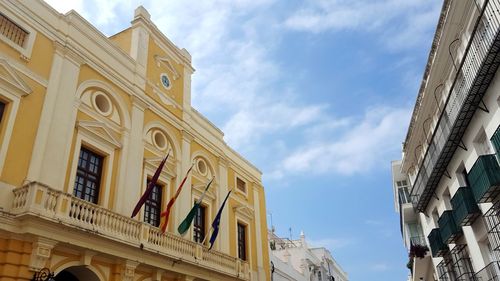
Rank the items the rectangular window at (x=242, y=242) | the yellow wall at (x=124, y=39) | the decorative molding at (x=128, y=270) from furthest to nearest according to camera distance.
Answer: the rectangular window at (x=242, y=242)
the yellow wall at (x=124, y=39)
the decorative molding at (x=128, y=270)

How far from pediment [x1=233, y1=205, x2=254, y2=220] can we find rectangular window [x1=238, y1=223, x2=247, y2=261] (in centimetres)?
52

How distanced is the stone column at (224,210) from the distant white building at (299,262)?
6295 millimetres

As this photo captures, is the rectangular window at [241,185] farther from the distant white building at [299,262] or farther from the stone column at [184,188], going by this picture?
the distant white building at [299,262]

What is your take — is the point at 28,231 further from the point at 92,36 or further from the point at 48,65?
the point at 92,36

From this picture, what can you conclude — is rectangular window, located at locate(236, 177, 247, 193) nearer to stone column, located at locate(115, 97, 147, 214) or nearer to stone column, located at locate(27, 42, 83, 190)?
stone column, located at locate(115, 97, 147, 214)

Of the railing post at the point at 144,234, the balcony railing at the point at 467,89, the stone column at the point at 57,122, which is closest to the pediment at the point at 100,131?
the stone column at the point at 57,122

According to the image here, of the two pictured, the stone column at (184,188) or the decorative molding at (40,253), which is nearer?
the decorative molding at (40,253)

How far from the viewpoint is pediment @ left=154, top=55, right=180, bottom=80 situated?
1770cm

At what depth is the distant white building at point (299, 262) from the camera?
2631 cm

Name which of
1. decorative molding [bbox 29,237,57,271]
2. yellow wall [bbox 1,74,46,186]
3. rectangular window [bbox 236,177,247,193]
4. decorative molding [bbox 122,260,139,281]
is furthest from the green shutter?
rectangular window [bbox 236,177,247,193]

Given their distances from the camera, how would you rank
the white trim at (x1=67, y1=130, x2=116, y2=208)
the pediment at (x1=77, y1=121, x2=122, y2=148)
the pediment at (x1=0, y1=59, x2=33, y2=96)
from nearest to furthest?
the pediment at (x1=0, y1=59, x2=33, y2=96), the white trim at (x1=67, y1=130, x2=116, y2=208), the pediment at (x1=77, y1=121, x2=122, y2=148)

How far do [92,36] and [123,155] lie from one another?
13.4 feet

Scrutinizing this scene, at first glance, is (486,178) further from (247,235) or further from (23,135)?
(247,235)

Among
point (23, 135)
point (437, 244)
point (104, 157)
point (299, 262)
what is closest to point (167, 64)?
point (104, 157)
